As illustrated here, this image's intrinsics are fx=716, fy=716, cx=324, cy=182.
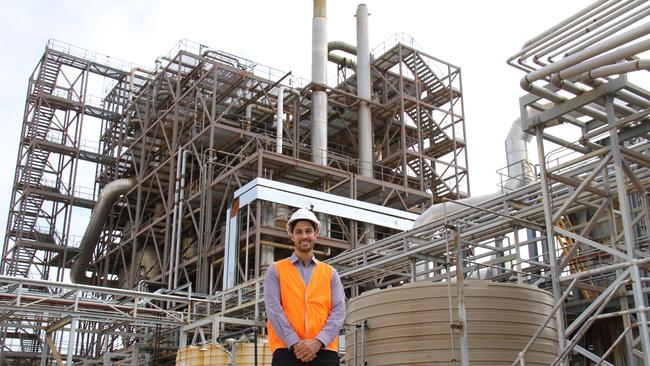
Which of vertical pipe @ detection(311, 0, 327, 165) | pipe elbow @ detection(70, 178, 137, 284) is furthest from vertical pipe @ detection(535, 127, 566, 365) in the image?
pipe elbow @ detection(70, 178, 137, 284)

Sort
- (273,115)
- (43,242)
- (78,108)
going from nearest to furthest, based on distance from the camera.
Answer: (273,115), (43,242), (78,108)

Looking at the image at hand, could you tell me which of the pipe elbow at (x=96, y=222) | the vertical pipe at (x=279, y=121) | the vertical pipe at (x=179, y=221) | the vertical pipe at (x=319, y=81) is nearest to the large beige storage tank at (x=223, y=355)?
the vertical pipe at (x=179, y=221)

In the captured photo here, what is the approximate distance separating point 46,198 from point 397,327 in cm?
4316

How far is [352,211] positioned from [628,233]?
25.4 m

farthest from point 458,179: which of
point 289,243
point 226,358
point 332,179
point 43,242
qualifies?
point 43,242

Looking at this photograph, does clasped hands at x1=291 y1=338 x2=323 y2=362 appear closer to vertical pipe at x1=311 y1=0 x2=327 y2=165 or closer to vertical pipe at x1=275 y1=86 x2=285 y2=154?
vertical pipe at x1=275 y1=86 x2=285 y2=154

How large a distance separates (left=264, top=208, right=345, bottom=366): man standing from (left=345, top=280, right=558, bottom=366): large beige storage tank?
25.5 feet

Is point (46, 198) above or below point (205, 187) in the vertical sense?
above

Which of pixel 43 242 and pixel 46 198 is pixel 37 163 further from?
pixel 43 242

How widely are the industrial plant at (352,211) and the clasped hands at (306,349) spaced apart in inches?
248

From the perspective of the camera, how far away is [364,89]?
42844 mm

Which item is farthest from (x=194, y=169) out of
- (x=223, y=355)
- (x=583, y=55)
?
(x=583, y=55)

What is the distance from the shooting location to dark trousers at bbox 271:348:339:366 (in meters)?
5.18

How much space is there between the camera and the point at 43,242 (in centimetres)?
5012
